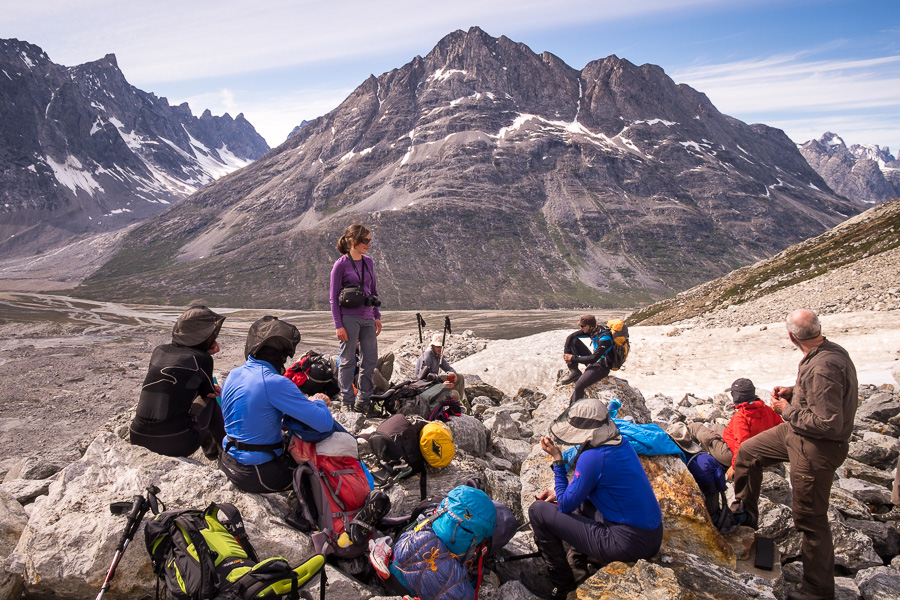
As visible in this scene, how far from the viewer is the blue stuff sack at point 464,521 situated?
5047 millimetres

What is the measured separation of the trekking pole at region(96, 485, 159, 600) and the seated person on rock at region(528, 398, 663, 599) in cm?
399

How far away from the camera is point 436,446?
708 centimetres

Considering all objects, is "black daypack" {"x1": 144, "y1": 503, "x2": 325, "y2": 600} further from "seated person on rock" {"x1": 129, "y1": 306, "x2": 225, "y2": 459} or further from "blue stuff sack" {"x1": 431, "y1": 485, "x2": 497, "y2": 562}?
"seated person on rock" {"x1": 129, "y1": 306, "x2": 225, "y2": 459}

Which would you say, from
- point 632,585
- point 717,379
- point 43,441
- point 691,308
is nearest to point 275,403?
point 632,585

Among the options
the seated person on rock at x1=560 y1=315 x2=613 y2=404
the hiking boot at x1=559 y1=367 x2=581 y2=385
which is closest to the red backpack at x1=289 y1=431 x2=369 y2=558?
the seated person on rock at x1=560 y1=315 x2=613 y2=404

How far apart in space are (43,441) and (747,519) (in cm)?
3241

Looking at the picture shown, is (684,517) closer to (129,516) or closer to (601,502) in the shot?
(601,502)

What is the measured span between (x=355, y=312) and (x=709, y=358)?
61.4 ft

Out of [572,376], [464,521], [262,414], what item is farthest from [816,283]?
[262,414]

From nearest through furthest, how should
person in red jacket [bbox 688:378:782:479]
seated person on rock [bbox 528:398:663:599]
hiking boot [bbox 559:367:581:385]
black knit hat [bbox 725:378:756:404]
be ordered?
seated person on rock [bbox 528:398:663:599], person in red jacket [bbox 688:378:782:479], black knit hat [bbox 725:378:756:404], hiking boot [bbox 559:367:581:385]

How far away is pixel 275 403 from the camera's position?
5.55 metres

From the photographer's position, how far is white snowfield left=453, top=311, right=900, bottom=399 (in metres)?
18.9

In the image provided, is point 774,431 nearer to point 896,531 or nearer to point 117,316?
point 896,531

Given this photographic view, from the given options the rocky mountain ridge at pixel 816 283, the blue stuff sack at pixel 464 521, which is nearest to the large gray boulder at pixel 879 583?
the blue stuff sack at pixel 464 521
